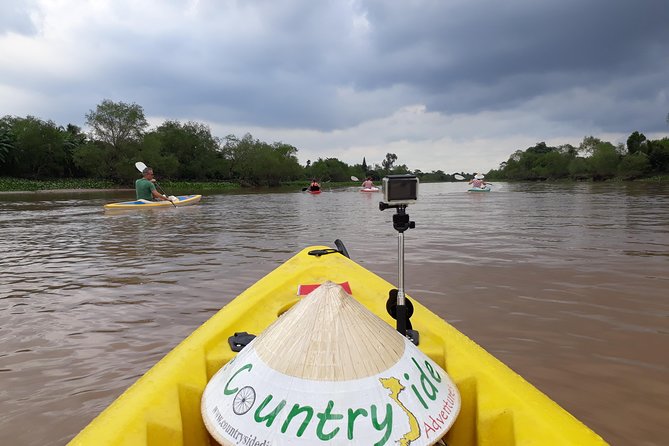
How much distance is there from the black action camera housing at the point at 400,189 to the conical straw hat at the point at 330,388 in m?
0.53

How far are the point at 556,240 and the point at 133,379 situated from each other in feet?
24.8

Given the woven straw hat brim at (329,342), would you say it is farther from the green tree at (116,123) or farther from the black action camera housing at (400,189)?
the green tree at (116,123)

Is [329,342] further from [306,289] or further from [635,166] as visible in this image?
Answer: [635,166]

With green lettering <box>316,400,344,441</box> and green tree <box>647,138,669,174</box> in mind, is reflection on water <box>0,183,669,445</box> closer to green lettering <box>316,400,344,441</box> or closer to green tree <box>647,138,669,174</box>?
green lettering <box>316,400,344,441</box>

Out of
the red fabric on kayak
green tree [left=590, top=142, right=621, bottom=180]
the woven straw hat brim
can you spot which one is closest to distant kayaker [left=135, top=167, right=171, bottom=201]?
the red fabric on kayak

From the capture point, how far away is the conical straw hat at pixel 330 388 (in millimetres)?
1317

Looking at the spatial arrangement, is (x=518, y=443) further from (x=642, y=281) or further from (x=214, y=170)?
(x=214, y=170)

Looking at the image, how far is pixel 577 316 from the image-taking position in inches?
152

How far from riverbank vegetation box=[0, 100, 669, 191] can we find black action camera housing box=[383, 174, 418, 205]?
38.6 metres

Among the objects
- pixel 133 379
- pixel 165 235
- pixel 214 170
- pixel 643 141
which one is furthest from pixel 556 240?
pixel 643 141

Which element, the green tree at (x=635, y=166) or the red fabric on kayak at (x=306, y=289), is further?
the green tree at (x=635, y=166)

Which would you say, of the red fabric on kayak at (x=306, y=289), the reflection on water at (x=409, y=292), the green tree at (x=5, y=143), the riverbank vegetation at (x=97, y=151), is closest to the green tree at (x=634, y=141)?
the riverbank vegetation at (x=97, y=151)

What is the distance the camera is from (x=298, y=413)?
1.34m

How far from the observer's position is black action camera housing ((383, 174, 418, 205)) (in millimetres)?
1876
